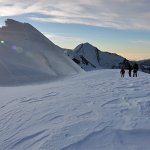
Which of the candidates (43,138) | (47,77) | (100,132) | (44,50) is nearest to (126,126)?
(100,132)

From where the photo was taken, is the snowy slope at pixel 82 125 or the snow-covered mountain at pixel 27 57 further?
the snow-covered mountain at pixel 27 57

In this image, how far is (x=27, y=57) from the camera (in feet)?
165

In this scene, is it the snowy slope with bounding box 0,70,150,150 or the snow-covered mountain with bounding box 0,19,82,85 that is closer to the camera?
the snowy slope with bounding box 0,70,150,150

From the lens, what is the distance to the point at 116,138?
8.99 metres

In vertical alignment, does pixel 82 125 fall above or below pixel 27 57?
below

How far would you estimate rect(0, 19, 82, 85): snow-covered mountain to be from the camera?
42.3 meters

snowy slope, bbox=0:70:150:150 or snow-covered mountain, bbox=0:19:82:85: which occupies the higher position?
snow-covered mountain, bbox=0:19:82:85

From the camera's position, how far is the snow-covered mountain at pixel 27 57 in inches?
1665

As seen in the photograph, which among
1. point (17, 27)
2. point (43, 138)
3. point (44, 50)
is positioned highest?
point (17, 27)

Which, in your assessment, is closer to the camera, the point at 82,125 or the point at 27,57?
the point at 82,125

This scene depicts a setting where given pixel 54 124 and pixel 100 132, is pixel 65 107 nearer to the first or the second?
pixel 54 124

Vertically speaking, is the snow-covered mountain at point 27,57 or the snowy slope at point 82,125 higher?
the snow-covered mountain at point 27,57

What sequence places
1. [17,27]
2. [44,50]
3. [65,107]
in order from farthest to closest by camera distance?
[17,27]
[44,50]
[65,107]

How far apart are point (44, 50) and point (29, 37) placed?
15.7ft
